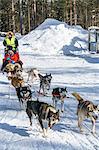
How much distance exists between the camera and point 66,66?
2031 centimetres

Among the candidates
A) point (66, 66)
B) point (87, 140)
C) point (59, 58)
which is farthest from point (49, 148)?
point (59, 58)

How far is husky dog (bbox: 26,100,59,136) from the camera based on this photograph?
693cm

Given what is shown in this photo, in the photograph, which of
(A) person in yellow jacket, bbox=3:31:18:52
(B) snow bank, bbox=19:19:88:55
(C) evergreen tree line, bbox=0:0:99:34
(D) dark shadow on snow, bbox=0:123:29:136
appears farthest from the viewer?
(C) evergreen tree line, bbox=0:0:99:34

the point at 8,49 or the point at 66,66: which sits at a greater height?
the point at 8,49

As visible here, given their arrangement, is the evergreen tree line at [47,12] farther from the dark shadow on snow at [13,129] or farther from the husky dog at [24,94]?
the dark shadow on snow at [13,129]

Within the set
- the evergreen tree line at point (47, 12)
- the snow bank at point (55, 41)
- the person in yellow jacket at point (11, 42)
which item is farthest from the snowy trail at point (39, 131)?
the evergreen tree line at point (47, 12)

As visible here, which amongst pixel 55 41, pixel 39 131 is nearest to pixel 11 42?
pixel 39 131

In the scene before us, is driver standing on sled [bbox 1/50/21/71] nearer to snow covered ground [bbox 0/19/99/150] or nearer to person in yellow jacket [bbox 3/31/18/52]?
person in yellow jacket [bbox 3/31/18/52]

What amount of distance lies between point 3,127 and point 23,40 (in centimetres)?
2323

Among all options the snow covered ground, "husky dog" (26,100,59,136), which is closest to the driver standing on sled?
the snow covered ground

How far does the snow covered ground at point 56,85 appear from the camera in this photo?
716cm

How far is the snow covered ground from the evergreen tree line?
62.4 feet

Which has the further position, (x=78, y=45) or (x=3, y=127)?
(x=78, y=45)

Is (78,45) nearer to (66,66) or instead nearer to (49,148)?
(66,66)
